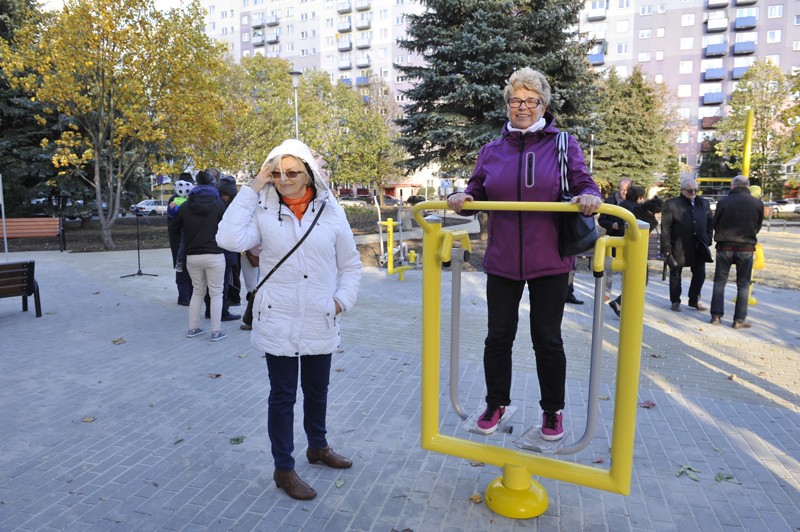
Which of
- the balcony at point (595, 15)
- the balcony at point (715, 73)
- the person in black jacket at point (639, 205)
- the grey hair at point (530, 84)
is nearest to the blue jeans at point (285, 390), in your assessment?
the grey hair at point (530, 84)

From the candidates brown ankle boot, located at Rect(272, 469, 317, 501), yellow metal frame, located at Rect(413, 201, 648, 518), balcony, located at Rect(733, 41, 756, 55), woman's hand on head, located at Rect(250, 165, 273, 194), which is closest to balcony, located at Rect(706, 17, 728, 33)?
balcony, located at Rect(733, 41, 756, 55)

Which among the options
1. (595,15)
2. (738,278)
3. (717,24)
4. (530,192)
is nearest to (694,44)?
(717,24)

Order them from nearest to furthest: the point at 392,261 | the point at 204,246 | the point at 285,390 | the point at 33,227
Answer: the point at 285,390, the point at 204,246, the point at 392,261, the point at 33,227

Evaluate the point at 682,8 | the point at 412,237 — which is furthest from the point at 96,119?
the point at 682,8

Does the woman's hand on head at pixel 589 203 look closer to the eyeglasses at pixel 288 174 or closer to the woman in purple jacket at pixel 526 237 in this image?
the woman in purple jacket at pixel 526 237

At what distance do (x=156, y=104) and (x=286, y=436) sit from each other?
50.1 feet

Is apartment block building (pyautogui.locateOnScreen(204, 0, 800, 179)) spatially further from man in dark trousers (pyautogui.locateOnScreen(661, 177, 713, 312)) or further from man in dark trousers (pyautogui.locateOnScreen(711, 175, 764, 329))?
man in dark trousers (pyautogui.locateOnScreen(711, 175, 764, 329))

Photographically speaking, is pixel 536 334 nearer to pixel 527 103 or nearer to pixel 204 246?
pixel 527 103

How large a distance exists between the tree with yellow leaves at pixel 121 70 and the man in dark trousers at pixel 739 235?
13933 mm

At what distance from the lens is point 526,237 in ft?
9.28

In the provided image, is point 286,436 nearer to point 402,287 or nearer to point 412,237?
point 402,287

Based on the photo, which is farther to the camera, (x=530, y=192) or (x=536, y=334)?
(x=536, y=334)

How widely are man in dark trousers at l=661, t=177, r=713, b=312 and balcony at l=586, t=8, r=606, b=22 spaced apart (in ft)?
198

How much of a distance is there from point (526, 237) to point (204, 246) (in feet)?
14.3
